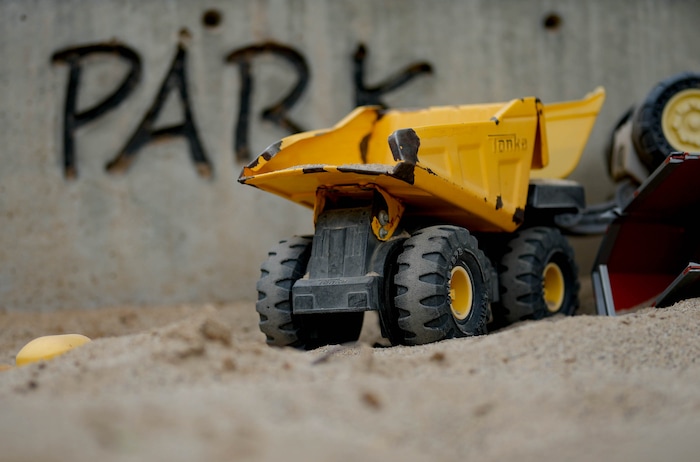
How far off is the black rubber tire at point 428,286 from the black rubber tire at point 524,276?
2.45ft

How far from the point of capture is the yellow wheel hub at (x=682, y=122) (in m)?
5.27

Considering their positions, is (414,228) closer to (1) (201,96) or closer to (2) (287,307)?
(2) (287,307)

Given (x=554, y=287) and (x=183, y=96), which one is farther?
(x=183, y=96)

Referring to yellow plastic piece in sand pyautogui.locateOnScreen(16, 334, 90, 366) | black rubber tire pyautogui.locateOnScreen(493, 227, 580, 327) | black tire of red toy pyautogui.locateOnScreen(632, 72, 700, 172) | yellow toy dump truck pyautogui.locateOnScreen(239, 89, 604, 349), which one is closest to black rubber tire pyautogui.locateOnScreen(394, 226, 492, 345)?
yellow toy dump truck pyautogui.locateOnScreen(239, 89, 604, 349)

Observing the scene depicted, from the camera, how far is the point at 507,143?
434cm

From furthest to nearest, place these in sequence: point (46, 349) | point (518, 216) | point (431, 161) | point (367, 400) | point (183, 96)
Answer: point (183, 96) → point (518, 216) → point (431, 161) → point (46, 349) → point (367, 400)

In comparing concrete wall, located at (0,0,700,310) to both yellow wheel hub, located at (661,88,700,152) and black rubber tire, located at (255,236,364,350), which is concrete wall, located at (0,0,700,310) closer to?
yellow wheel hub, located at (661,88,700,152)

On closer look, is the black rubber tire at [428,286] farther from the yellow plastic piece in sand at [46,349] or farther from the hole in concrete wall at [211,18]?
the hole in concrete wall at [211,18]

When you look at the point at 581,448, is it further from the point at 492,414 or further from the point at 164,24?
the point at 164,24

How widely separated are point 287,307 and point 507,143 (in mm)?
1477

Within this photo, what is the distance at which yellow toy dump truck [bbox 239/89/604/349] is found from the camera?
362cm

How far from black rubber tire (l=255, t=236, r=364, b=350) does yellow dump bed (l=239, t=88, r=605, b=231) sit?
12.0 inches

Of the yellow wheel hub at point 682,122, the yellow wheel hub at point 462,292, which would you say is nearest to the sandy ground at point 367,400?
the yellow wheel hub at point 462,292

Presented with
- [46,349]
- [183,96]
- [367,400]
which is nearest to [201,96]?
[183,96]
